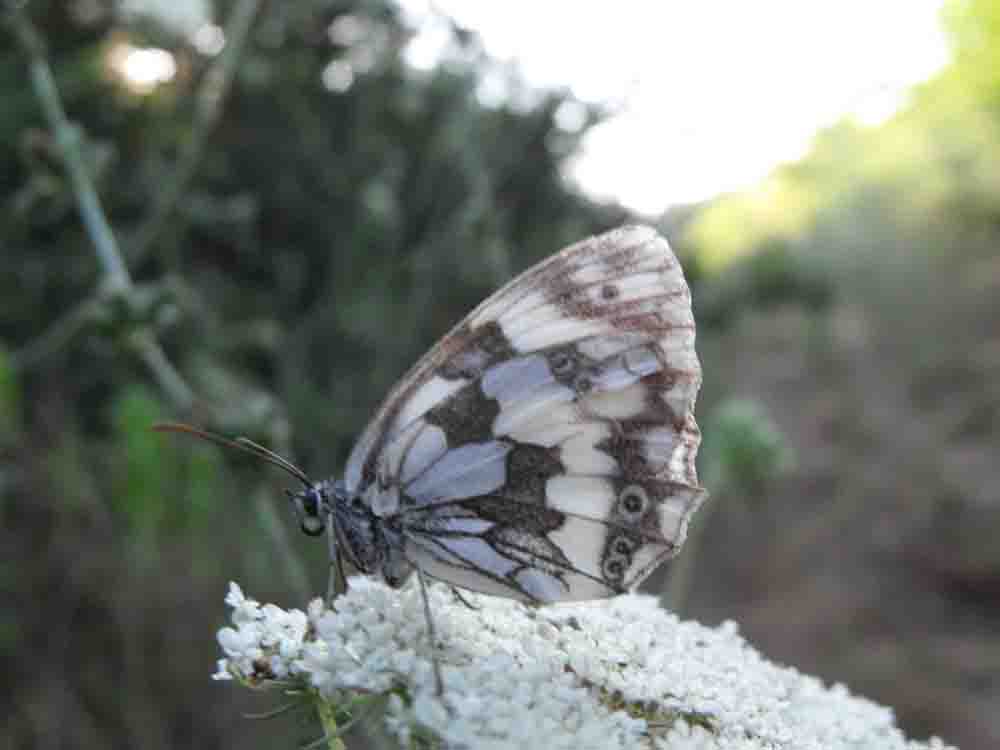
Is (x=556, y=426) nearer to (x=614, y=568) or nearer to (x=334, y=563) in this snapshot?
(x=614, y=568)

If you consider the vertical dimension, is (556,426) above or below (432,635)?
above

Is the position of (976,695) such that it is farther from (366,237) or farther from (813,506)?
(366,237)

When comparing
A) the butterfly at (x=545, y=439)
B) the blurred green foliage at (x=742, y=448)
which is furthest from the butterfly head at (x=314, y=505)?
the blurred green foliage at (x=742, y=448)

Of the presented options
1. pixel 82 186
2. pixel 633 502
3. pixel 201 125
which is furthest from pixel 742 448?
pixel 633 502

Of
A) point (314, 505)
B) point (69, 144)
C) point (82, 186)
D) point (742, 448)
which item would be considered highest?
point (69, 144)

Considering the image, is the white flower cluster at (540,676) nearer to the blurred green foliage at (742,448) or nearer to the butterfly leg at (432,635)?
the butterfly leg at (432,635)

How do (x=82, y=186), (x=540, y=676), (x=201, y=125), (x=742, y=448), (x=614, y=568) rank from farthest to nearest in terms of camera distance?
(x=742, y=448) < (x=201, y=125) < (x=82, y=186) < (x=614, y=568) < (x=540, y=676)

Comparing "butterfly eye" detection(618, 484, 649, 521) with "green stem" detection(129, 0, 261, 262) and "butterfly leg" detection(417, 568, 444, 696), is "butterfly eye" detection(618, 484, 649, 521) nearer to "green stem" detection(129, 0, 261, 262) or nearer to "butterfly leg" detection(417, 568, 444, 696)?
"butterfly leg" detection(417, 568, 444, 696)

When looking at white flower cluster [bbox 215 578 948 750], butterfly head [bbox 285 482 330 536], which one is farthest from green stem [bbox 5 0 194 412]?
white flower cluster [bbox 215 578 948 750]
